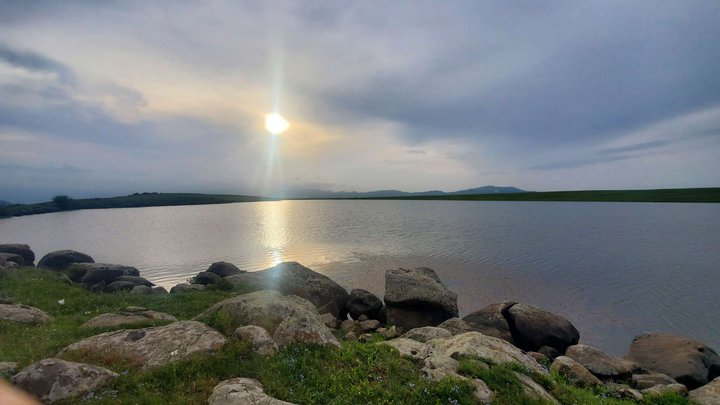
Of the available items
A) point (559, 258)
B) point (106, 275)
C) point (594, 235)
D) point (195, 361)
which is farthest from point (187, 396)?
point (594, 235)

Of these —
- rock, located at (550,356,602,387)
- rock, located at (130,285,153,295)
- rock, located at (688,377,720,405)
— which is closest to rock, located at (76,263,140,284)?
rock, located at (130,285,153,295)

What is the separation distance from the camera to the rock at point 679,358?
1437cm

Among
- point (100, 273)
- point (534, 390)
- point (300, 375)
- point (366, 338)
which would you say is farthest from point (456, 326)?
point (100, 273)

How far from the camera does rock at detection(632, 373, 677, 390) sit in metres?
13.1

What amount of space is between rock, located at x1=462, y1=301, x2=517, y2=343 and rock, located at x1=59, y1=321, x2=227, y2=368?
14.7m

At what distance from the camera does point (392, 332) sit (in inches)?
731

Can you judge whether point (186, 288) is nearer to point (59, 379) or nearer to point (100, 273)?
point (100, 273)

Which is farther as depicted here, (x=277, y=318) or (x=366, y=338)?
(x=366, y=338)

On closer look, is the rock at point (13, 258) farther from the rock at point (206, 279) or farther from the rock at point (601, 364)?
the rock at point (601, 364)

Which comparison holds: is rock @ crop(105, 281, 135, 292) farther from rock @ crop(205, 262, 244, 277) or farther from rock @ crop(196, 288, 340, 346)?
rock @ crop(196, 288, 340, 346)

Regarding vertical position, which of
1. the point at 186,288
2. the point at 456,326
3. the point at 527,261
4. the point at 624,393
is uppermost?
the point at 186,288

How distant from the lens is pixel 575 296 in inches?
1038

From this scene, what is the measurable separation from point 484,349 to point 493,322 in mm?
8682

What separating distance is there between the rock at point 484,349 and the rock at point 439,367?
2.50ft
